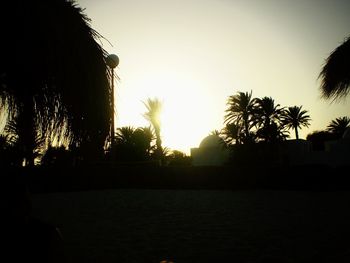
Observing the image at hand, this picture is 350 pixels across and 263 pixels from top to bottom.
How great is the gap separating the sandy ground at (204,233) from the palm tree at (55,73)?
2.05 m

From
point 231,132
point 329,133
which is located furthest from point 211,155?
point 329,133

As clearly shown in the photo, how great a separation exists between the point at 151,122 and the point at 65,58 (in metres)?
35.9

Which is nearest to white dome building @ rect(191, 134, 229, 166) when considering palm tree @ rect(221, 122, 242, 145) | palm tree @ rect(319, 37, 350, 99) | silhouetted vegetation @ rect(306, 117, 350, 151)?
palm tree @ rect(221, 122, 242, 145)

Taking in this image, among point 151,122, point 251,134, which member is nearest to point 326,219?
point 151,122

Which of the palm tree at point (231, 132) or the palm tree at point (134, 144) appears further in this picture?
the palm tree at point (231, 132)

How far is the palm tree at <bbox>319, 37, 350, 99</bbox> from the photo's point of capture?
4633mm

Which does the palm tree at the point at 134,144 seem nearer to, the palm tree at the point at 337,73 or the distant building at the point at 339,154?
the distant building at the point at 339,154

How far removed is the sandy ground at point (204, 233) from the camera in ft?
13.3

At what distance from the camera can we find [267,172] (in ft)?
51.2

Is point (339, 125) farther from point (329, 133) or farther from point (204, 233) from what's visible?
point (204, 233)

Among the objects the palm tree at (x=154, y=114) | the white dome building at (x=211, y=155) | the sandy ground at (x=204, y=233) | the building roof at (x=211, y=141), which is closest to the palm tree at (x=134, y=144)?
the palm tree at (x=154, y=114)

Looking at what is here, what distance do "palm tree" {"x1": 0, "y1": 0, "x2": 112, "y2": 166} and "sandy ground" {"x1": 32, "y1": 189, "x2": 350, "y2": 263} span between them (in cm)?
205

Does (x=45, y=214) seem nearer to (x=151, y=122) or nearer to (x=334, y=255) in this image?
(x=334, y=255)

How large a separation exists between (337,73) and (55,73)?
4.11 m
